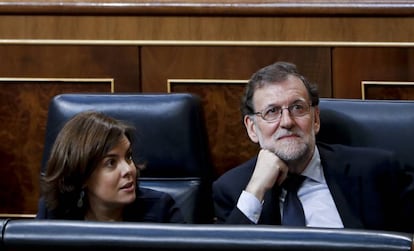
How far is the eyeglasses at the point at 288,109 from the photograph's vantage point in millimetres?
1825

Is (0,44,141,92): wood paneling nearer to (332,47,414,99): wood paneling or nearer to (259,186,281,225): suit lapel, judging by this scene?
(332,47,414,99): wood paneling

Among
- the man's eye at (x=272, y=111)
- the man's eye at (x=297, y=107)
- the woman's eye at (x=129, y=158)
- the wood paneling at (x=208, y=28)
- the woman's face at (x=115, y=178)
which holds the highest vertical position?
the wood paneling at (x=208, y=28)

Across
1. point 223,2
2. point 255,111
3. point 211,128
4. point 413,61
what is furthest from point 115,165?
point 413,61

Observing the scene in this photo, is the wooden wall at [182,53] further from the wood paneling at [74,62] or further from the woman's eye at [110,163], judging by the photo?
the woman's eye at [110,163]

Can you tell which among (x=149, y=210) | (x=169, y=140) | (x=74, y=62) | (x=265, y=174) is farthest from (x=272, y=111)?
(x=74, y=62)

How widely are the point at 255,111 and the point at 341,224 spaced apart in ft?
1.10

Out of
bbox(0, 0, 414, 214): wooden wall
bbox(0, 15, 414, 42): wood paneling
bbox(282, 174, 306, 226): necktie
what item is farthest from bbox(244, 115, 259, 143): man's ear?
bbox(0, 15, 414, 42): wood paneling

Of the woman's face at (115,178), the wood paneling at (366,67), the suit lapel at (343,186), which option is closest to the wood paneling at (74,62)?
the wood paneling at (366,67)

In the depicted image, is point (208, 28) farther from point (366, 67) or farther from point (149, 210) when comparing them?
point (149, 210)

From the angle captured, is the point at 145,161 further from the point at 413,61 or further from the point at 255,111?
the point at 413,61

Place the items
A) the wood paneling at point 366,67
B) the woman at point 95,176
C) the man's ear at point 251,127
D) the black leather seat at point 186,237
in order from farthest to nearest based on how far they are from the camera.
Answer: the wood paneling at point 366,67
the man's ear at point 251,127
the woman at point 95,176
the black leather seat at point 186,237

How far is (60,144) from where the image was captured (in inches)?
69.6

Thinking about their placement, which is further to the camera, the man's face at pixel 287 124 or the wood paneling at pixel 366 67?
the wood paneling at pixel 366 67

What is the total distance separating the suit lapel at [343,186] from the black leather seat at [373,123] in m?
0.07
